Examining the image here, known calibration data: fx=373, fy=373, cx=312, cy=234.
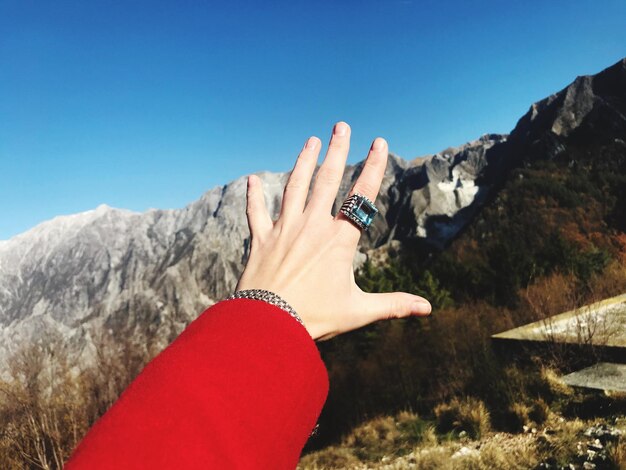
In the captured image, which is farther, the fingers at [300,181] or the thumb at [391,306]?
the fingers at [300,181]

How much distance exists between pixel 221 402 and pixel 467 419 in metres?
10.8

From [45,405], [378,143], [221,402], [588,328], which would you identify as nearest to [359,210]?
[378,143]

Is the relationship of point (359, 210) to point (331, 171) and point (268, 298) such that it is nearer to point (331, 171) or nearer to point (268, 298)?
point (331, 171)

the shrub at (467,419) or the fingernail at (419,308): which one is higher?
the fingernail at (419,308)

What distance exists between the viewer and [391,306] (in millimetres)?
1753

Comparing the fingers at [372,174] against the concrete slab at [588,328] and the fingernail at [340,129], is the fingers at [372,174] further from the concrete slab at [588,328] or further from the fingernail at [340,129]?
the concrete slab at [588,328]

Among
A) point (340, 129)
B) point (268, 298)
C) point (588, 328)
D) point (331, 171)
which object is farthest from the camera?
point (588, 328)

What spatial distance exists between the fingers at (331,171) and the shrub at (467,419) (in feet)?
30.3

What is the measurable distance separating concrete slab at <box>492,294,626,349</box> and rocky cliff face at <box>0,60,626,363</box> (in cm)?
7318

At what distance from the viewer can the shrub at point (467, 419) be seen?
8992 millimetres

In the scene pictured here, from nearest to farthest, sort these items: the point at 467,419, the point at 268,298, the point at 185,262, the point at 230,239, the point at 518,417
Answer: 1. the point at 268,298
2. the point at 518,417
3. the point at 467,419
4. the point at 185,262
5. the point at 230,239

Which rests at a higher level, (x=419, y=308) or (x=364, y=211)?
(x=364, y=211)

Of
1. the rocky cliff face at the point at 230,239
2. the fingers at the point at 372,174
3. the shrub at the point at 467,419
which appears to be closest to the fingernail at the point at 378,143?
the fingers at the point at 372,174

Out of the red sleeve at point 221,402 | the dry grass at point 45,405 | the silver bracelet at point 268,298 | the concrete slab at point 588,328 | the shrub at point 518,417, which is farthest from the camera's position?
the dry grass at point 45,405
